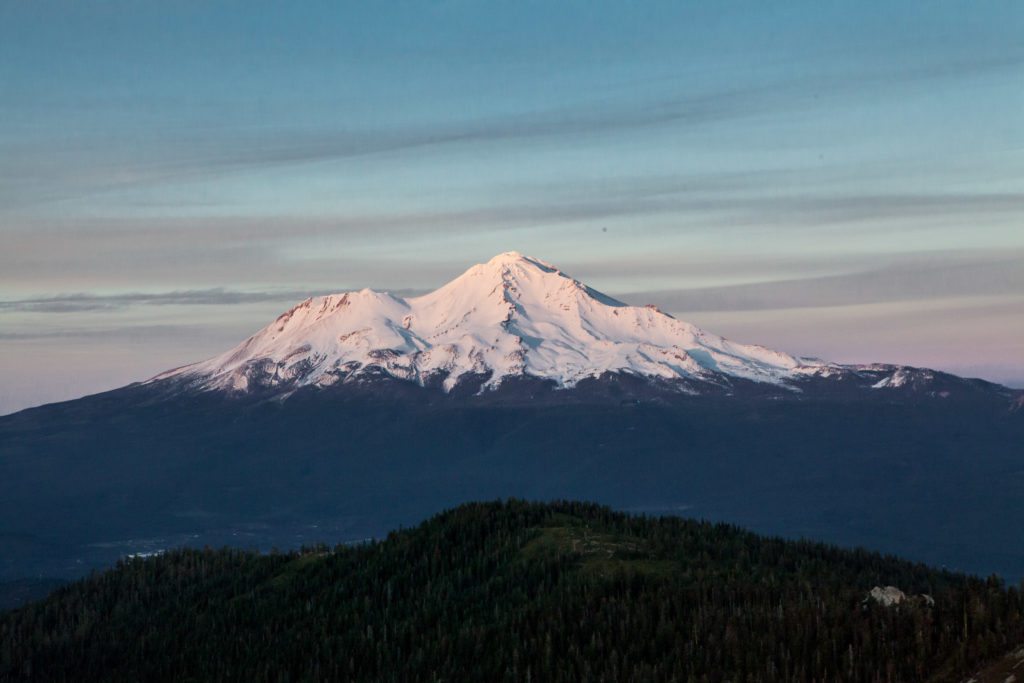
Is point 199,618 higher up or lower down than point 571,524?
lower down

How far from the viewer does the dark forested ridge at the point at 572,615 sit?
10569 centimetres

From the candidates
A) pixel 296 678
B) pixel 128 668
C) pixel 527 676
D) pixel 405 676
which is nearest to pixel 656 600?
pixel 527 676

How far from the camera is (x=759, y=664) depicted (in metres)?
112

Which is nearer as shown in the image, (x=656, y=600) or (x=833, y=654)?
(x=833, y=654)

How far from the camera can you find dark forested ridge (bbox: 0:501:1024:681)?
347ft

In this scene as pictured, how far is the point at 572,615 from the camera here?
455ft

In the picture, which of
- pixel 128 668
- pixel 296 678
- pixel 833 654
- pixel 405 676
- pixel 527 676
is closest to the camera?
pixel 833 654

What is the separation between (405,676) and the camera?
13812 cm

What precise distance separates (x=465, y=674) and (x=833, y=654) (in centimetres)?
4073

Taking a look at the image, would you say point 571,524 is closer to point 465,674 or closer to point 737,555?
point 737,555

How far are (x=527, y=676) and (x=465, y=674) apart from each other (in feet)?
32.7

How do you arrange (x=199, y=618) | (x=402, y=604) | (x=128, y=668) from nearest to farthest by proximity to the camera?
(x=402, y=604)
(x=128, y=668)
(x=199, y=618)

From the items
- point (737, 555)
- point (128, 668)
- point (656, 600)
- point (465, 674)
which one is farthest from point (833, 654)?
point (128, 668)

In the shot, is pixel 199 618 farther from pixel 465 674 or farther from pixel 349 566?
pixel 465 674
